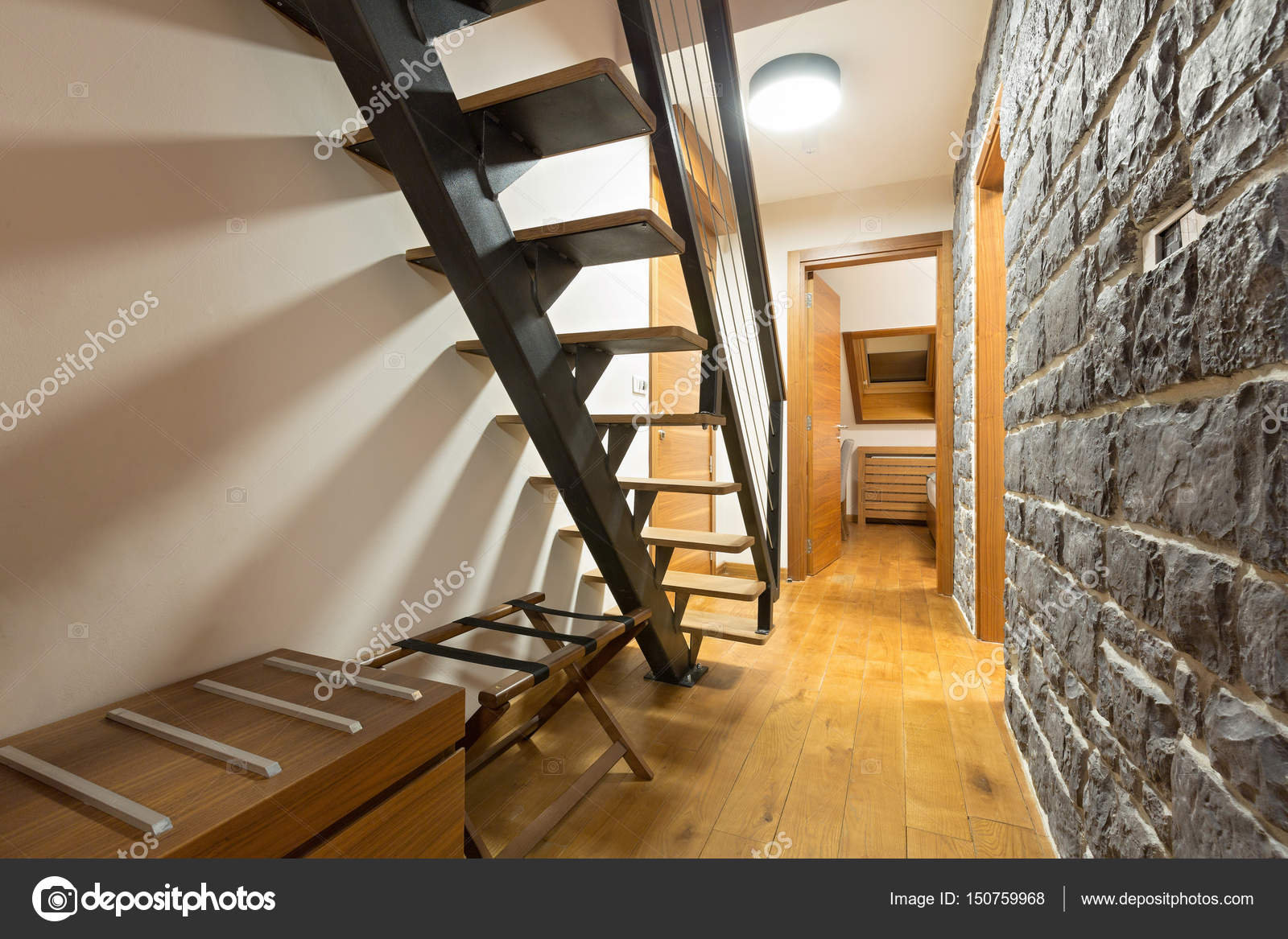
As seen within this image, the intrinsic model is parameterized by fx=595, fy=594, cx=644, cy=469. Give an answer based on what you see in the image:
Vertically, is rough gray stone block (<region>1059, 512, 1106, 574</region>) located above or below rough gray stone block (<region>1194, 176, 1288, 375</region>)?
below

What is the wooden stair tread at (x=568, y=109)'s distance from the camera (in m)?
1.03

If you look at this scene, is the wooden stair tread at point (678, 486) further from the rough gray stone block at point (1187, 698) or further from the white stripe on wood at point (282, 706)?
the rough gray stone block at point (1187, 698)

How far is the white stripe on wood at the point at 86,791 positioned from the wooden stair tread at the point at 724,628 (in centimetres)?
171

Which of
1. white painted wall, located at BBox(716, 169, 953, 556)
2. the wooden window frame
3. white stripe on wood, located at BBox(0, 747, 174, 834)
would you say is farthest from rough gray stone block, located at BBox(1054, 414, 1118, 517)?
the wooden window frame

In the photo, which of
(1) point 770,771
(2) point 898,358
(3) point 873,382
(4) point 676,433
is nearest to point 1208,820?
(1) point 770,771

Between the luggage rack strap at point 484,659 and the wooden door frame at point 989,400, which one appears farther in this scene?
the wooden door frame at point 989,400

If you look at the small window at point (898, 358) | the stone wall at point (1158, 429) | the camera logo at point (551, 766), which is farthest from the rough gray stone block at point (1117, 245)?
the small window at point (898, 358)

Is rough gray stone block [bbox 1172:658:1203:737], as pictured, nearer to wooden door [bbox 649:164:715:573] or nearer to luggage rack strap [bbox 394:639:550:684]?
luggage rack strap [bbox 394:639:550:684]

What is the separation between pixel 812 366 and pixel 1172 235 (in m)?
3.21

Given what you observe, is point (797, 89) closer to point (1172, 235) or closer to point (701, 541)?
point (701, 541)

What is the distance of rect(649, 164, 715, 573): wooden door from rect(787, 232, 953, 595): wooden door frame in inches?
21.8

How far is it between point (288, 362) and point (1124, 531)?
60.6 inches
